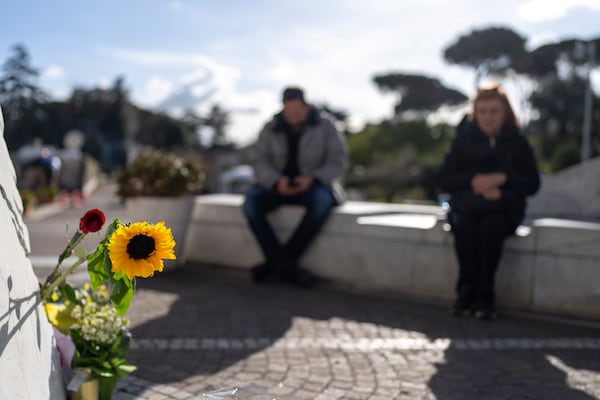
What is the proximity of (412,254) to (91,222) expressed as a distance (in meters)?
3.48

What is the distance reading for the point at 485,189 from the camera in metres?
4.71

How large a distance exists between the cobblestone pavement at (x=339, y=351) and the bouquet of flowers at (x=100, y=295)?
32 centimetres

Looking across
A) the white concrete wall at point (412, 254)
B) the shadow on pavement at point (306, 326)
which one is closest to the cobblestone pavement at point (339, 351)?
the shadow on pavement at point (306, 326)

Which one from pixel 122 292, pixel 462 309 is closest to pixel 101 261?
pixel 122 292

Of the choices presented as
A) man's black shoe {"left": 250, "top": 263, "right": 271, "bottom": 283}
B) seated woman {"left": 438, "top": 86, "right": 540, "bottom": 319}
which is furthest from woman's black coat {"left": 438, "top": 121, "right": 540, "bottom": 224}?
man's black shoe {"left": 250, "top": 263, "right": 271, "bottom": 283}

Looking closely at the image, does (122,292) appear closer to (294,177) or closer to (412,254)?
(412,254)

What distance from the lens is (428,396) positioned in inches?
123

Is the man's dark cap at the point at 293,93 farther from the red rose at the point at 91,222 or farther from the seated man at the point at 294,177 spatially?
the red rose at the point at 91,222

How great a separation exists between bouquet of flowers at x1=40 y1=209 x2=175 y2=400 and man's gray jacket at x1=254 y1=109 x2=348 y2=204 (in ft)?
9.93

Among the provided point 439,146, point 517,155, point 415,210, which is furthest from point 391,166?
point 517,155

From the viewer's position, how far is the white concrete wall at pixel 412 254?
4.67 meters

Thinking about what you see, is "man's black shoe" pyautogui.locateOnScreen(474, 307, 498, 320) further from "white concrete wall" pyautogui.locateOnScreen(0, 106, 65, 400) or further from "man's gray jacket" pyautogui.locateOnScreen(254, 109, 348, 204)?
"white concrete wall" pyautogui.locateOnScreen(0, 106, 65, 400)

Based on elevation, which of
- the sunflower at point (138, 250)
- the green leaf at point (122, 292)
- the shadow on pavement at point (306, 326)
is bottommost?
the shadow on pavement at point (306, 326)

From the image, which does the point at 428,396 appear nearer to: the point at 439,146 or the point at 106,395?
the point at 106,395
